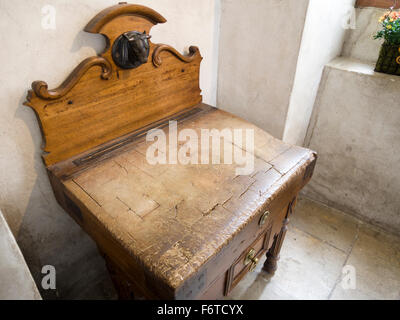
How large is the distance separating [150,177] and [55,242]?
0.73 m

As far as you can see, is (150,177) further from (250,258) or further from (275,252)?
(275,252)

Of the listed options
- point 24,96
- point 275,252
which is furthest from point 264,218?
point 24,96

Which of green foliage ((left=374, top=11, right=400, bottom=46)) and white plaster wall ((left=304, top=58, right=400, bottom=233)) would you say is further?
white plaster wall ((left=304, top=58, right=400, bottom=233))

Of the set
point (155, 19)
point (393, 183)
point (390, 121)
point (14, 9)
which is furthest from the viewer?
point (393, 183)

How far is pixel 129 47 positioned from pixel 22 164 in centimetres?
69

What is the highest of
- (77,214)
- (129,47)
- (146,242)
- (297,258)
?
(129,47)

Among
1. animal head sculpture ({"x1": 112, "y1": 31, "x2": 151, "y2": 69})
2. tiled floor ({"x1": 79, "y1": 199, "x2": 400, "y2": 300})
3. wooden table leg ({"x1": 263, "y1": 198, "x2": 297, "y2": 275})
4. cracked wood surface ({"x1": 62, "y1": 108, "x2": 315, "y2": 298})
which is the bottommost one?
tiled floor ({"x1": 79, "y1": 199, "x2": 400, "y2": 300})

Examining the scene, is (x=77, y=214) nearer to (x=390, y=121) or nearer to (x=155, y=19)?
(x=155, y=19)

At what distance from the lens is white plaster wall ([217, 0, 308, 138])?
155 centimetres

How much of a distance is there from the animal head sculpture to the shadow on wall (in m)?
0.08

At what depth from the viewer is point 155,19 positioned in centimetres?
130

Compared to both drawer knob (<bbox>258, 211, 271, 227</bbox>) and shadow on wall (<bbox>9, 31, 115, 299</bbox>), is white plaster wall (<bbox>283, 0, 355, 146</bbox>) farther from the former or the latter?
shadow on wall (<bbox>9, 31, 115, 299</bbox>)

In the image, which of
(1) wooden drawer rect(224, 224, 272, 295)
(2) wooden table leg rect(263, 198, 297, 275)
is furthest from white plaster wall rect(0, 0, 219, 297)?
(2) wooden table leg rect(263, 198, 297, 275)
